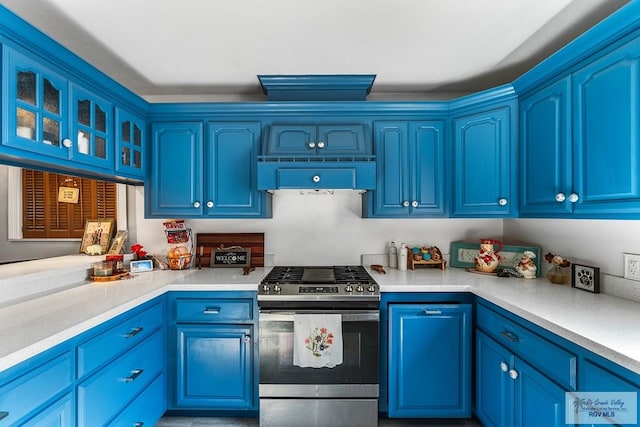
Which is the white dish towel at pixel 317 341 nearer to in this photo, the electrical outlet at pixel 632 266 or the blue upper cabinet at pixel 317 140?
the blue upper cabinet at pixel 317 140

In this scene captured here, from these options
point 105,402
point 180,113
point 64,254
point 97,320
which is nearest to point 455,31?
point 180,113

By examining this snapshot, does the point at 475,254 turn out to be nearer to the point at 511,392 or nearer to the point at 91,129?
the point at 511,392

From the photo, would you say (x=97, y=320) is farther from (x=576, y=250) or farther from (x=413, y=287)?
(x=576, y=250)

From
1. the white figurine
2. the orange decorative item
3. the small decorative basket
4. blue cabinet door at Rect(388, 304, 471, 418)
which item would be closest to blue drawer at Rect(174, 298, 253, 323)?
the small decorative basket

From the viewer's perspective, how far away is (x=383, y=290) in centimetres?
184

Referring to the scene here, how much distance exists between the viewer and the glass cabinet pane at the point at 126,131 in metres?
1.96

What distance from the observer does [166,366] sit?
189 centimetres

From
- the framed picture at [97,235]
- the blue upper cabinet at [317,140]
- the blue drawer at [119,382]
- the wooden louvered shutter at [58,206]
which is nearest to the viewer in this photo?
the blue drawer at [119,382]

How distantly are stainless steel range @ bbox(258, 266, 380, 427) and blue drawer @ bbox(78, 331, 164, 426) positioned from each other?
637 millimetres

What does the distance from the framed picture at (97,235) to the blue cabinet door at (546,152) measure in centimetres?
302

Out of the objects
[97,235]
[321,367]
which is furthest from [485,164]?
[97,235]

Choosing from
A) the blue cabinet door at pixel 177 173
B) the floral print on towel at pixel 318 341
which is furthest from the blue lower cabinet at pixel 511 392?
the blue cabinet door at pixel 177 173

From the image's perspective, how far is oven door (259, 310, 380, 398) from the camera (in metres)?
1.80

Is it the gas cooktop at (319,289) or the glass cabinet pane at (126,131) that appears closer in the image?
the gas cooktop at (319,289)
